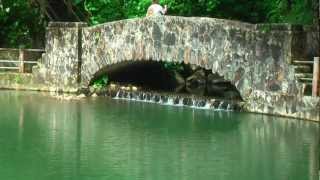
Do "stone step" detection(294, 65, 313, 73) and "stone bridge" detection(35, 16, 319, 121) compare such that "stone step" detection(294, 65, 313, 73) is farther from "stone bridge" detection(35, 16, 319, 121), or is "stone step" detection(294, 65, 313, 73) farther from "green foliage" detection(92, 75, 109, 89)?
"green foliage" detection(92, 75, 109, 89)

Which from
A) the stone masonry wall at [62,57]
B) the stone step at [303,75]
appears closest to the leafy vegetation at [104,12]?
the stone masonry wall at [62,57]

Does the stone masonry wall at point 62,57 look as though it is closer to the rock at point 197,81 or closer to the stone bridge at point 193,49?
the stone bridge at point 193,49

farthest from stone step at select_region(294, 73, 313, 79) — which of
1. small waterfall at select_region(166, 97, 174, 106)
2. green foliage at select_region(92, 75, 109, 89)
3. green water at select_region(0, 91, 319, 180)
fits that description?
green foliage at select_region(92, 75, 109, 89)

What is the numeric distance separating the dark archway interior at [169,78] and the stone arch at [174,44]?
1.86 feet

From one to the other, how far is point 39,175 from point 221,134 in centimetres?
442

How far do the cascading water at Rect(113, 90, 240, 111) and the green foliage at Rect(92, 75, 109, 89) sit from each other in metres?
0.79

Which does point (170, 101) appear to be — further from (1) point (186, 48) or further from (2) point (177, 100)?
(1) point (186, 48)

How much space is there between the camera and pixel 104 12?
21797mm

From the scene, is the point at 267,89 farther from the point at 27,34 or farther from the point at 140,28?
the point at 27,34

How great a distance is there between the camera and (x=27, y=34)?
840 inches

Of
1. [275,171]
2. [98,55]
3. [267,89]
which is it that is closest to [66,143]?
[275,171]

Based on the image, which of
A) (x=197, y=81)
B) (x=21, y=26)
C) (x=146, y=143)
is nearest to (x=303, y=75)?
(x=146, y=143)

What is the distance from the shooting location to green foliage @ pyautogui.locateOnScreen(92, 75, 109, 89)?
Result: 18.7m

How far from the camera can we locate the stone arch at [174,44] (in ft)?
51.5
